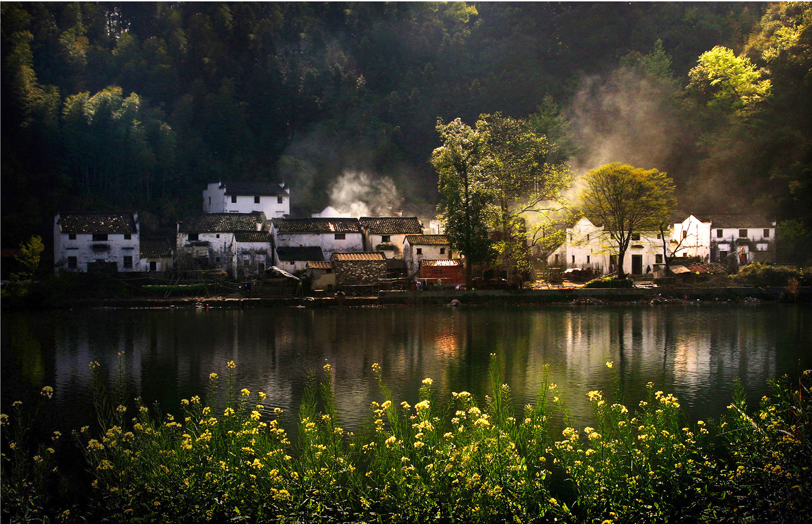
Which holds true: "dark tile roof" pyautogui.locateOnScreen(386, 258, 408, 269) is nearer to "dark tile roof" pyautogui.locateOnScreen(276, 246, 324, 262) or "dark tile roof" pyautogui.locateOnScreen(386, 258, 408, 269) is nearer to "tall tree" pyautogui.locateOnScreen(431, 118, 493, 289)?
"dark tile roof" pyautogui.locateOnScreen(276, 246, 324, 262)

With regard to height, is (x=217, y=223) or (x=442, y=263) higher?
(x=217, y=223)

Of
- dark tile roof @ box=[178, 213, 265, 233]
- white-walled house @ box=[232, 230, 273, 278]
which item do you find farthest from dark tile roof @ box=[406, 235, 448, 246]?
dark tile roof @ box=[178, 213, 265, 233]

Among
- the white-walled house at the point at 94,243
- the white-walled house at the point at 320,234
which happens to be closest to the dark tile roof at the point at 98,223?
the white-walled house at the point at 94,243

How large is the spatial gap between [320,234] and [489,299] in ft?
46.9

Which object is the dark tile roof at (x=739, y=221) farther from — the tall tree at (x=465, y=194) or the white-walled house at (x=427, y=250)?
the white-walled house at (x=427, y=250)

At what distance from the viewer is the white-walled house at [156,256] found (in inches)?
1714

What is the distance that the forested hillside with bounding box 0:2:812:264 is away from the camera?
Answer: 171ft

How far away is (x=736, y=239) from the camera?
45.1 metres

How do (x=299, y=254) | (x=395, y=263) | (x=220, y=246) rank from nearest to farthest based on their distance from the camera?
(x=299, y=254) < (x=395, y=263) < (x=220, y=246)

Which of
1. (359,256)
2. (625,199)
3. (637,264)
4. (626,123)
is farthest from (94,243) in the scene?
(626,123)

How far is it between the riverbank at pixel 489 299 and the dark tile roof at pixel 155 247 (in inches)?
248

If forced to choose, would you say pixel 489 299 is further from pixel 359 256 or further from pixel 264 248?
pixel 264 248

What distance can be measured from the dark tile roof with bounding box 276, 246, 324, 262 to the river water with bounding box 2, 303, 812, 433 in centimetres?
901

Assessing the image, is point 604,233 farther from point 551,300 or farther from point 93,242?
point 93,242
